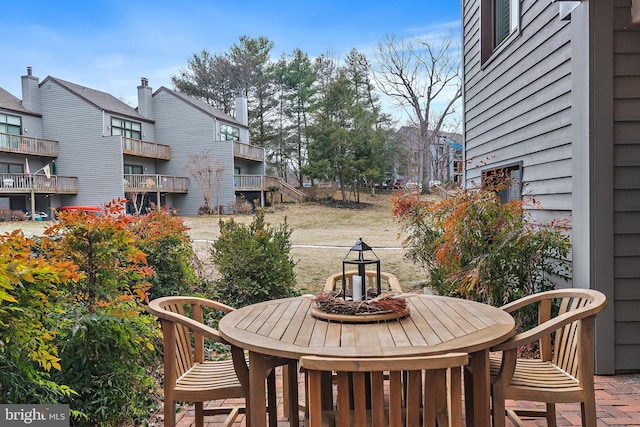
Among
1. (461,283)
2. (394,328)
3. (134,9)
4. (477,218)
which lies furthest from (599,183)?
(134,9)

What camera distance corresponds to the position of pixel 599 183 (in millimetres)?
3059

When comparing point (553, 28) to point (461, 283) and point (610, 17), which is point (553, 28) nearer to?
point (610, 17)

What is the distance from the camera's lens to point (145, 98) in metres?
19.3

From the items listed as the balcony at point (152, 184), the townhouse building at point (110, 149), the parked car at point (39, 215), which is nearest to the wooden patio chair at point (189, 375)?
the townhouse building at point (110, 149)

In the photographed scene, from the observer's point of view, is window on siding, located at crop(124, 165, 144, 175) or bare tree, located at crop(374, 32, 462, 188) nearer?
window on siding, located at crop(124, 165, 144, 175)

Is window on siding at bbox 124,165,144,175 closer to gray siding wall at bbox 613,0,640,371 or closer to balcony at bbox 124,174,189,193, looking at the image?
balcony at bbox 124,174,189,193

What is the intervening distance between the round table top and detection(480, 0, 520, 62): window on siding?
417cm

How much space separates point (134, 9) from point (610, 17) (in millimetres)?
16309

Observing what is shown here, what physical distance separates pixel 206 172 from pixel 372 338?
1817 cm

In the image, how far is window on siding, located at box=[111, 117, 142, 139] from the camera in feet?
57.4

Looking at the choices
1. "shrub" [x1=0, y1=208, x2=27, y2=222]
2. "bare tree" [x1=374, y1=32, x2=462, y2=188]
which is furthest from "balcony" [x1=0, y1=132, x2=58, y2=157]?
"bare tree" [x1=374, y1=32, x2=462, y2=188]

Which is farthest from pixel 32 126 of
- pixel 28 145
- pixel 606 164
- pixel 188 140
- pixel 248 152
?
pixel 606 164

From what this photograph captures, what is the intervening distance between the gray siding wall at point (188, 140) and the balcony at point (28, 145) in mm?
4061

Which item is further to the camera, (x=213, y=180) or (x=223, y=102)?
(x=223, y=102)
